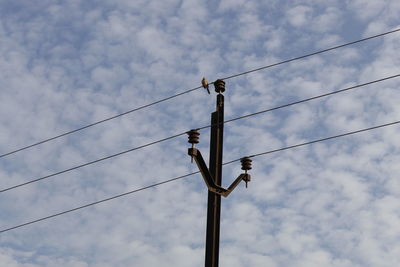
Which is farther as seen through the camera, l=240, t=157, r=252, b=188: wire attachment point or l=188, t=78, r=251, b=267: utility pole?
l=240, t=157, r=252, b=188: wire attachment point

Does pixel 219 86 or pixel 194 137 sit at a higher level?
pixel 219 86

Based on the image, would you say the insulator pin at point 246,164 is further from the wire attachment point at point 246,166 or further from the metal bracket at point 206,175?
the metal bracket at point 206,175

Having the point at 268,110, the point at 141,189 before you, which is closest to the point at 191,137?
the point at 268,110

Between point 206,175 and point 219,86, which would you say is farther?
point 219,86

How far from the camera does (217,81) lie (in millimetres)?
12430

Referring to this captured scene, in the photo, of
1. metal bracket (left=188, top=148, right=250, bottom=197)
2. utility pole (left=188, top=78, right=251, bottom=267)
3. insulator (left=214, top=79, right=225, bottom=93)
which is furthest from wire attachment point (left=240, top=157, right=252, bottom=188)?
insulator (left=214, top=79, right=225, bottom=93)

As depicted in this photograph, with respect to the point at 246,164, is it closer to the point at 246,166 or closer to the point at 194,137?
the point at 246,166

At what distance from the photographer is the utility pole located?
10.8 m

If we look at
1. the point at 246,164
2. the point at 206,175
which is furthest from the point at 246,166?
the point at 206,175

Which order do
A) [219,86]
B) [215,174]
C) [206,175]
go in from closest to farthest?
1. [206,175]
2. [215,174]
3. [219,86]

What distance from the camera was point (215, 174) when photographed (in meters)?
11.6

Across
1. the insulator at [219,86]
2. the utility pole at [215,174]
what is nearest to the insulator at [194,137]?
the utility pole at [215,174]

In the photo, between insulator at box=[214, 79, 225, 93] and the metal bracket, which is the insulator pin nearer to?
the metal bracket

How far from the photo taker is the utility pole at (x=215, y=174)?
10.8 m
